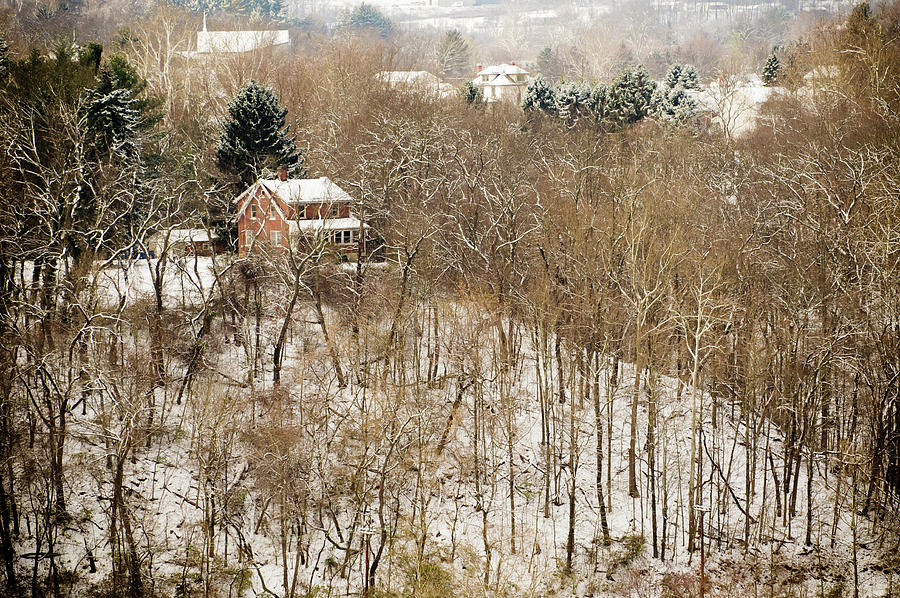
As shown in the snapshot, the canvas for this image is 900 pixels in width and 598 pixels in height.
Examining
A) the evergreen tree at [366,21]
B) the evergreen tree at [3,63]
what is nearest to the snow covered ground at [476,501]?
the evergreen tree at [3,63]

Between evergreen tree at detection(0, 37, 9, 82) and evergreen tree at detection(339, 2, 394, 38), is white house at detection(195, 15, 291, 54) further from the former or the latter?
evergreen tree at detection(339, 2, 394, 38)

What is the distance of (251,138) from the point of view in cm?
3662

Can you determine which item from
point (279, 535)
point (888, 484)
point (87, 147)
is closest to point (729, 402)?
point (888, 484)

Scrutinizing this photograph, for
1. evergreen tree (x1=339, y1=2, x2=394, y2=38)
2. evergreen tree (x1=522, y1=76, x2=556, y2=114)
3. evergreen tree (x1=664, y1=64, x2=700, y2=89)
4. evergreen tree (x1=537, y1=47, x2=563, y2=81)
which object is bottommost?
evergreen tree (x1=522, y1=76, x2=556, y2=114)

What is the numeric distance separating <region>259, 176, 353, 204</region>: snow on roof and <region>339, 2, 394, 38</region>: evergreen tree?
104655 millimetres

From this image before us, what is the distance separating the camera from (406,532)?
2620cm

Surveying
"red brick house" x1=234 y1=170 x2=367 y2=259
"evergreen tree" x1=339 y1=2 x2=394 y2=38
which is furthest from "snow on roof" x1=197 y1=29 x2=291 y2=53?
"evergreen tree" x1=339 y1=2 x2=394 y2=38

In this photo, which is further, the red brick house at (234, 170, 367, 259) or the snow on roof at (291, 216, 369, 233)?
the snow on roof at (291, 216, 369, 233)

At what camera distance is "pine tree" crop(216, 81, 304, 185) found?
3619cm

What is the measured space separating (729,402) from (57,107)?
86.3 feet

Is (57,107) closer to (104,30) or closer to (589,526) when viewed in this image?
(589,526)

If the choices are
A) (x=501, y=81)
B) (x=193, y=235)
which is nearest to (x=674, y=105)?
(x=193, y=235)

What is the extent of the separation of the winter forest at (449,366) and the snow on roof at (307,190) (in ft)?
3.57

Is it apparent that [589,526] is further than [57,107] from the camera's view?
No
